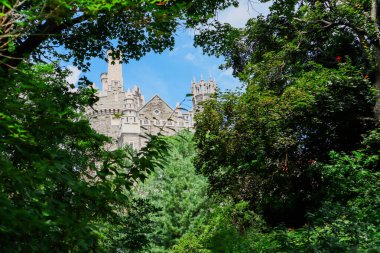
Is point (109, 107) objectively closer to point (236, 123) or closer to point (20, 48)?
point (236, 123)

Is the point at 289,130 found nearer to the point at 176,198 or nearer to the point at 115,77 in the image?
the point at 176,198

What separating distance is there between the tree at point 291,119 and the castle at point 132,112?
3232 centimetres

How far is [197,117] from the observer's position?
1341cm

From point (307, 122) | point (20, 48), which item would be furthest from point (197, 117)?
point (20, 48)

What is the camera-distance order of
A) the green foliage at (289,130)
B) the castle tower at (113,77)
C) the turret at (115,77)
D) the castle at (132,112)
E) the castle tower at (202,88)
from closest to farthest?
the green foliage at (289,130) → the castle at (132,112) → the castle tower at (202,88) → the turret at (115,77) → the castle tower at (113,77)

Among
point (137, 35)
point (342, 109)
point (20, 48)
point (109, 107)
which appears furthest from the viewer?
point (109, 107)

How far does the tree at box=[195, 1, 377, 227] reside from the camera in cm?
1249

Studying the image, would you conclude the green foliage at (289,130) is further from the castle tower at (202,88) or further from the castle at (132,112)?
the castle tower at (202,88)

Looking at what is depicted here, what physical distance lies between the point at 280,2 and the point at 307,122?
16.3 ft

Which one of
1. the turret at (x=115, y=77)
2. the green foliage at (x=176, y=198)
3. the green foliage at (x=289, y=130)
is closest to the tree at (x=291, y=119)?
the green foliage at (x=289, y=130)

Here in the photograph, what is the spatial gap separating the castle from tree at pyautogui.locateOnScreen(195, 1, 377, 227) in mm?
32316

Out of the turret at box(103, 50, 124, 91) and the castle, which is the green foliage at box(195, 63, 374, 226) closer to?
the castle

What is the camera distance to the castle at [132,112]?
51781 millimetres

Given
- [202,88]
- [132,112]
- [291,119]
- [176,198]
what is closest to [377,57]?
[291,119]
